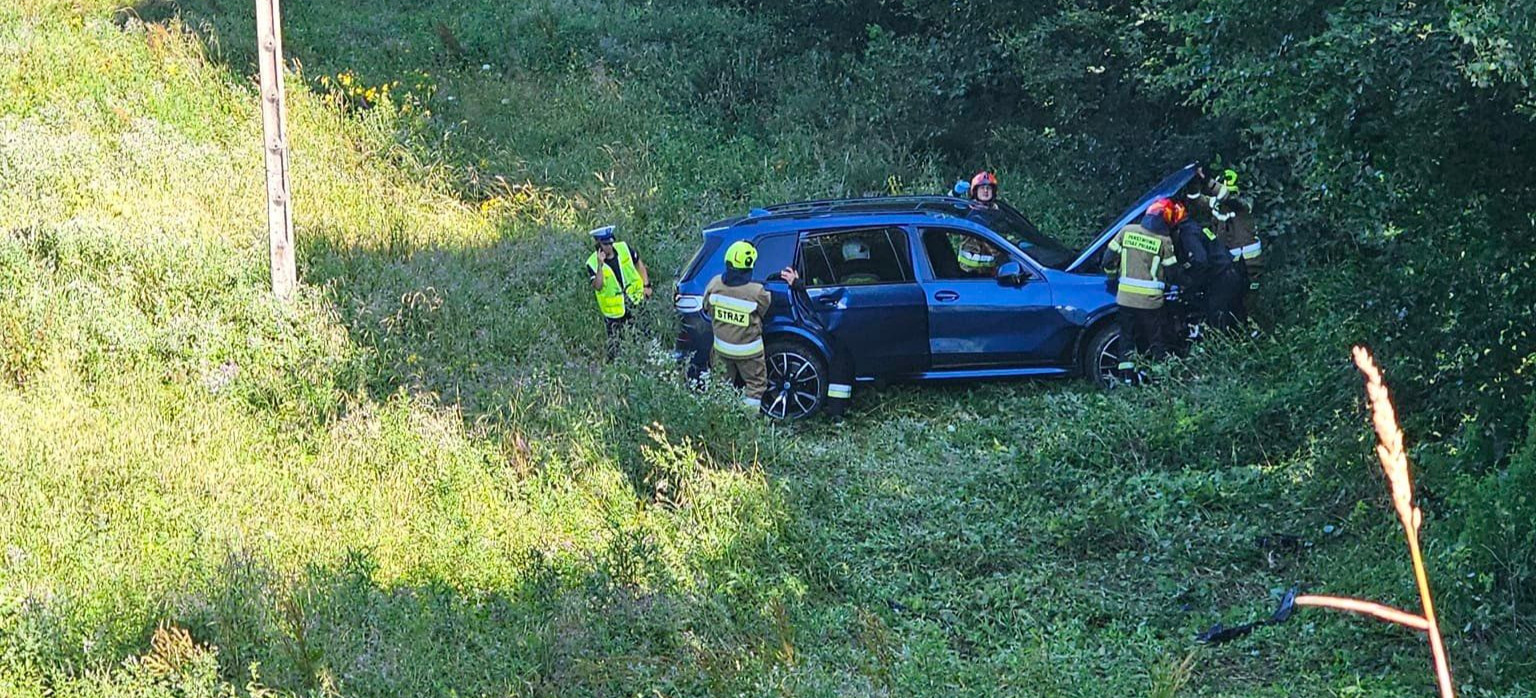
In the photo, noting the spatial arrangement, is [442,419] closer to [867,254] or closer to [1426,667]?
[867,254]

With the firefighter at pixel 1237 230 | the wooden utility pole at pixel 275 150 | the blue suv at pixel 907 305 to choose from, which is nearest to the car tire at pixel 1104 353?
the blue suv at pixel 907 305

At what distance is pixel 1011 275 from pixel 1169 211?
4.16 ft

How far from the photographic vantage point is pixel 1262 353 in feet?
31.9

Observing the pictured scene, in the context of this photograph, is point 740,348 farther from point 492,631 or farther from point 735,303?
point 492,631

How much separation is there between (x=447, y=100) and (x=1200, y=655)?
1356 cm

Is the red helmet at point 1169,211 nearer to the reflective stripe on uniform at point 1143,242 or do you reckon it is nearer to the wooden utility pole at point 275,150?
the reflective stripe on uniform at point 1143,242

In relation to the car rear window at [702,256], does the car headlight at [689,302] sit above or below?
below

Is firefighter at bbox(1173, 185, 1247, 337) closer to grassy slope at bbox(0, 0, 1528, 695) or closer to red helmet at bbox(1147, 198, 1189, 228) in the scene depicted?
red helmet at bbox(1147, 198, 1189, 228)

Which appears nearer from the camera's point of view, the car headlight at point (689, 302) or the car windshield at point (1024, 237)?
the car headlight at point (689, 302)

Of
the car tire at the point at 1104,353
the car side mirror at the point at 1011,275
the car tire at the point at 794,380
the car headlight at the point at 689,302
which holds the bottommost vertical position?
the car tire at the point at 794,380

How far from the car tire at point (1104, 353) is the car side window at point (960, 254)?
92 cm

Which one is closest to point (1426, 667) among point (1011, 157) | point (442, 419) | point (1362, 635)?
point (1362, 635)

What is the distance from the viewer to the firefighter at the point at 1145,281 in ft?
33.2

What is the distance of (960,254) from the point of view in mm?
10539
